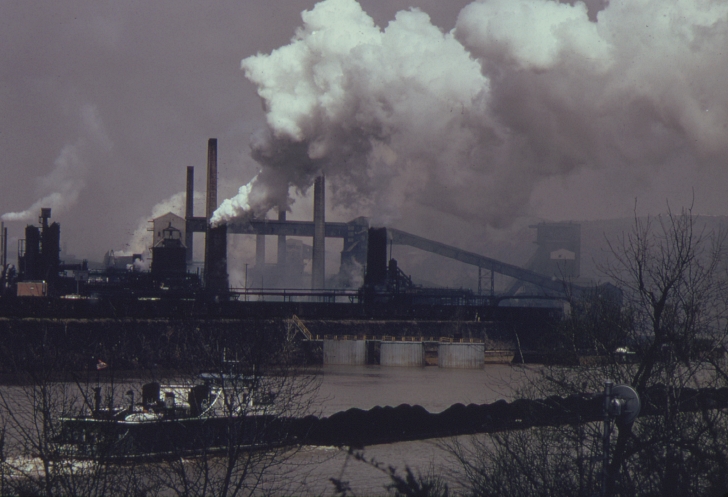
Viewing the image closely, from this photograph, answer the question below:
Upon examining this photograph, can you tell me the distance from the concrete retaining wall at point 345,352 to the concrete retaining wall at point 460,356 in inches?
227

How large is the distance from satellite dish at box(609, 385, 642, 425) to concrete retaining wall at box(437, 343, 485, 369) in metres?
50.6

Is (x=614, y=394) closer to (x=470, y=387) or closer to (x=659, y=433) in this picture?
(x=659, y=433)

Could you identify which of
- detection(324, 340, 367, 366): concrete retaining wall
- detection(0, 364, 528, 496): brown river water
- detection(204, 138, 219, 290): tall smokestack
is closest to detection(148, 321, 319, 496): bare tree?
detection(0, 364, 528, 496): brown river water

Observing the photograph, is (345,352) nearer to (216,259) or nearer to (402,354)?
(402,354)

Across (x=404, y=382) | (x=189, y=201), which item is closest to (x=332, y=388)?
(x=404, y=382)

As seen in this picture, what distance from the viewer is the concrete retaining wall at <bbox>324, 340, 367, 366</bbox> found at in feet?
188

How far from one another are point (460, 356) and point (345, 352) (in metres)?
8.43

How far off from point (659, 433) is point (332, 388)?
29.7 metres

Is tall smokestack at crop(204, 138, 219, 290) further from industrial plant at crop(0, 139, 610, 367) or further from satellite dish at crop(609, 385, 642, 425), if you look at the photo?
satellite dish at crop(609, 385, 642, 425)

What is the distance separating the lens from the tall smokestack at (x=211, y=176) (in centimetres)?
7969

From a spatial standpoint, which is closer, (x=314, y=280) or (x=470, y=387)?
(x=470, y=387)

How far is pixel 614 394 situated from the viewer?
821cm

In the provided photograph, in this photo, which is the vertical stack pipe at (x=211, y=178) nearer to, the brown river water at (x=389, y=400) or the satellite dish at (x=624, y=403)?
the brown river water at (x=389, y=400)

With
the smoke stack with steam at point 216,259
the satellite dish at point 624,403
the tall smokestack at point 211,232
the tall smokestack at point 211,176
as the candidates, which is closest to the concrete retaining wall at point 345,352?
the smoke stack with steam at point 216,259
